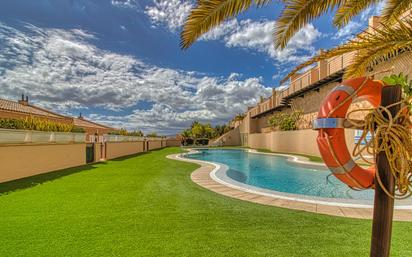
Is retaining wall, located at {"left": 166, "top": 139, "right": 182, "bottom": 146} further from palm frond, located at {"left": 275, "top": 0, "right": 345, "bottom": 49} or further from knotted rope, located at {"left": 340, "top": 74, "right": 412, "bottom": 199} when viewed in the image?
knotted rope, located at {"left": 340, "top": 74, "right": 412, "bottom": 199}

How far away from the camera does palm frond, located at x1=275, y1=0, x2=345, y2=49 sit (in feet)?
11.4

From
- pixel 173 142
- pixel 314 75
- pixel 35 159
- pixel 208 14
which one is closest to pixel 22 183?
pixel 35 159

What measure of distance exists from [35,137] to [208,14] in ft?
28.5

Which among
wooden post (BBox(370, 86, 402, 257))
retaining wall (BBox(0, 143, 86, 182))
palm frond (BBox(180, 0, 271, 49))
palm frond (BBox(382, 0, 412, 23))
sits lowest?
retaining wall (BBox(0, 143, 86, 182))

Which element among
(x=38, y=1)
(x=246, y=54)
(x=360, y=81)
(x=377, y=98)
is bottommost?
(x=377, y=98)

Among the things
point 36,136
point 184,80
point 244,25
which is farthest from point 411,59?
point 184,80

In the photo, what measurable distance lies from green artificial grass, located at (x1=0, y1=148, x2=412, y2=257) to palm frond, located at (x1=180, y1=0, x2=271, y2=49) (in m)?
2.68

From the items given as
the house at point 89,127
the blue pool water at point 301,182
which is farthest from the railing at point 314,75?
the house at point 89,127

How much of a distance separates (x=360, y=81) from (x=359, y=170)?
2.37 feet

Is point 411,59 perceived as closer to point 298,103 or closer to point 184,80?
point 298,103

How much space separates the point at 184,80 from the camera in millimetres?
27172

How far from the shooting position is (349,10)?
14.6 ft

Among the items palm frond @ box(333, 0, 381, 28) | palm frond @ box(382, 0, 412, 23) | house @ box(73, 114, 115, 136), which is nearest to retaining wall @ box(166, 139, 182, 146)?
house @ box(73, 114, 115, 136)

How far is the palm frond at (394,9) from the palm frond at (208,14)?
2.67m
